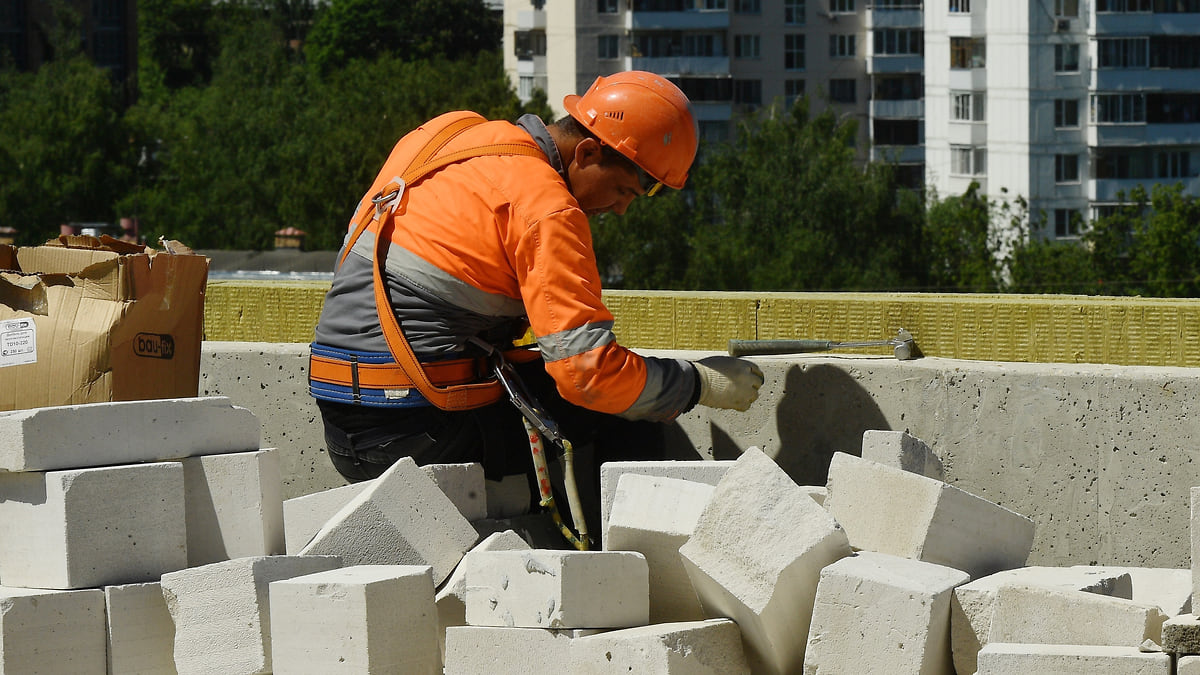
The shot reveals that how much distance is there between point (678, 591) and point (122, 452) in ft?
5.66

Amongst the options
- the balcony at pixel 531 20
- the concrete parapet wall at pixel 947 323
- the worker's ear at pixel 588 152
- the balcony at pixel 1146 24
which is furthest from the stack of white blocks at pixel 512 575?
the balcony at pixel 531 20

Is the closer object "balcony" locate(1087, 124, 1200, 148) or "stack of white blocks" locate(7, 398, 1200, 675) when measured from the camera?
"stack of white blocks" locate(7, 398, 1200, 675)

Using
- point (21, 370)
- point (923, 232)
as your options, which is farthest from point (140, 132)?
point (21, 370)

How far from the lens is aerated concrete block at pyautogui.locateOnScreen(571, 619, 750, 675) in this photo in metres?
3.84

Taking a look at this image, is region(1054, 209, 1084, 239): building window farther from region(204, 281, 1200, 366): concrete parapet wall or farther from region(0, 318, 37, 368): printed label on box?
region(0, 318, 37, 368): printed label on box

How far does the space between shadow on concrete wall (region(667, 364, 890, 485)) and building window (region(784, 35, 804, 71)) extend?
64.4m

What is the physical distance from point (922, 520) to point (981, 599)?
0.40 metres

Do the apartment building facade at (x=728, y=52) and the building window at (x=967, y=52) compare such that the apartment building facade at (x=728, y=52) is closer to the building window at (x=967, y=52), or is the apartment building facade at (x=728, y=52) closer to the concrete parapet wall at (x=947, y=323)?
the building window at (x=967, y=52)

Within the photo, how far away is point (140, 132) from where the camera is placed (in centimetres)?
6116

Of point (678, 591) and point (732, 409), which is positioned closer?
point (678, 591)

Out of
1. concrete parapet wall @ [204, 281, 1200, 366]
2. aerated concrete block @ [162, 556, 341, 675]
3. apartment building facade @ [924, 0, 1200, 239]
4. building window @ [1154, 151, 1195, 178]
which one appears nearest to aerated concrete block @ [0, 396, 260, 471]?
aerated concrete block @ [162, 556, 341, 675]

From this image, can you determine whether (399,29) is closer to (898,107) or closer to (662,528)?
(898,107)

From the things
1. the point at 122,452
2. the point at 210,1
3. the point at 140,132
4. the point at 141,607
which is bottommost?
the point at 141,607

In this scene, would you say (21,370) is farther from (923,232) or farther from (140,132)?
(140,132)
